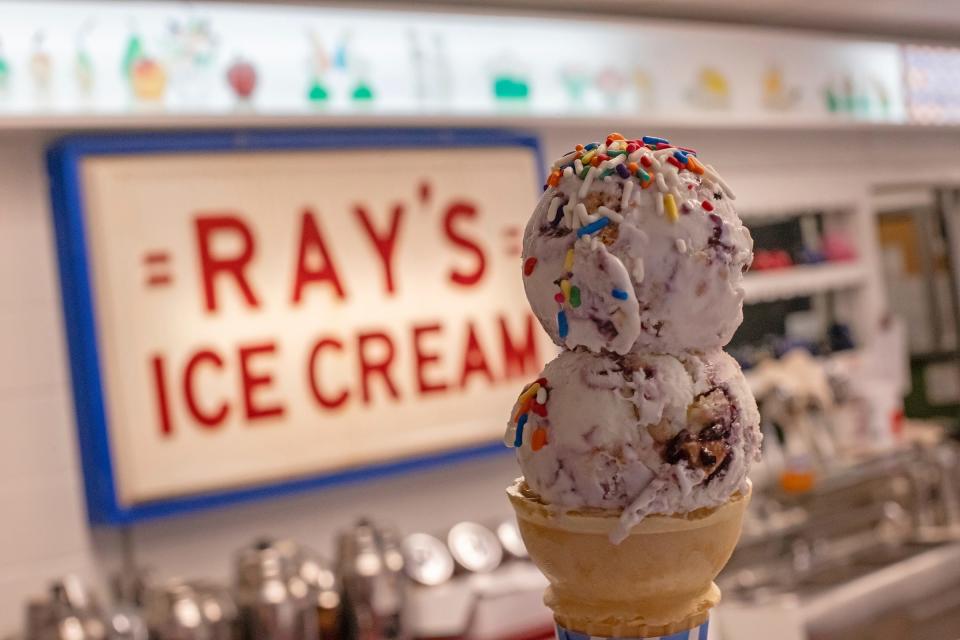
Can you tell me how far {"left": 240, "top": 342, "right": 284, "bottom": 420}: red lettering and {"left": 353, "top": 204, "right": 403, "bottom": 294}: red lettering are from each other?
493 millimetres

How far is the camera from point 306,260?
344 centimetres

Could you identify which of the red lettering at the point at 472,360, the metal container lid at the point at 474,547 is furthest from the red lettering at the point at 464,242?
the metal container lid at the point at 474,547

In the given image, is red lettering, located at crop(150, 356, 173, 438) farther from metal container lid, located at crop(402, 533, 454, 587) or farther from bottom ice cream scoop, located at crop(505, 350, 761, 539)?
bottom ice cream scoop, located at crop(505, 350, 761, 539)

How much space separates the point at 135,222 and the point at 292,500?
1.04 meters

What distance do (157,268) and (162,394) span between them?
38 centimetres

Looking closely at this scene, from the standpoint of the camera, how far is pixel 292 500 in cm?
348

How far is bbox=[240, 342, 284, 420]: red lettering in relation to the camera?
3.31 metres

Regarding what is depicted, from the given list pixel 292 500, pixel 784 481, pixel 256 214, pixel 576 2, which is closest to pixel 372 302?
pixel 256 214

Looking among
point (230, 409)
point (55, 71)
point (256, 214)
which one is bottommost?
point (230, 409)

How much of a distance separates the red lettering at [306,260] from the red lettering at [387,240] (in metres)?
0.18

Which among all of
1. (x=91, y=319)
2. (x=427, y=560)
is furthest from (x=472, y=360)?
(x=91, y=319)

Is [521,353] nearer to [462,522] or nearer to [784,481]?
[462,522]

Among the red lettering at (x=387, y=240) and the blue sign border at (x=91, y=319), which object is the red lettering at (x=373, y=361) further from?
the blue sign border at (x=91, y=319)

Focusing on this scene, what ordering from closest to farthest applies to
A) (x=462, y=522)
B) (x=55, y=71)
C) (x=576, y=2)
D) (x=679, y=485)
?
(x=679, y=485)
(x=55, y=71)
(x=462, y=522)
(x=576, y=2)
